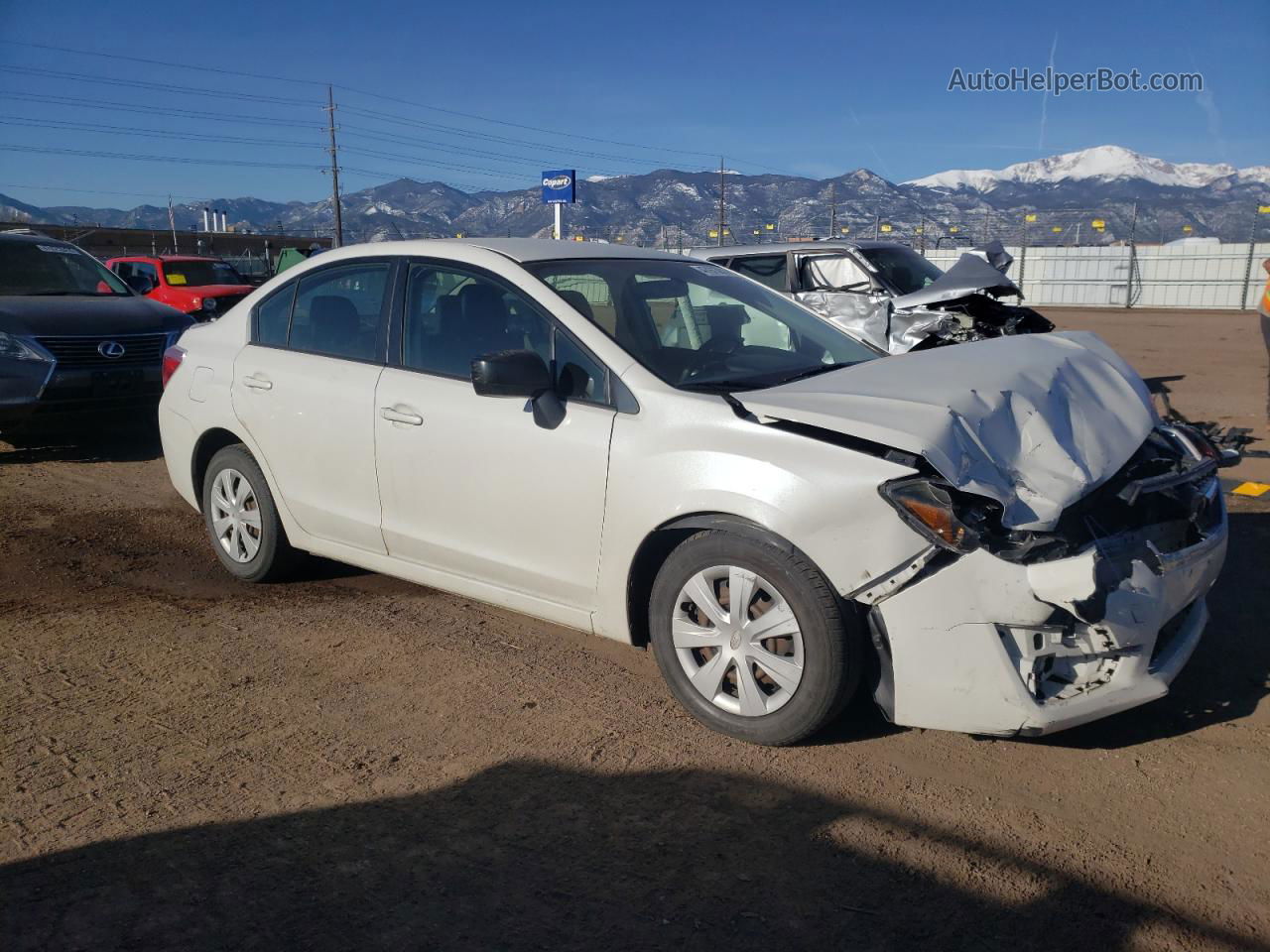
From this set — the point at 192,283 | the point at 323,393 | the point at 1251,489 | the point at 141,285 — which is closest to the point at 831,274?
the point at 1251,489

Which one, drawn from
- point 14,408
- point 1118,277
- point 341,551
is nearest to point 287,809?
point 341,551

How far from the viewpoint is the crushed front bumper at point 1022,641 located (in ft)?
9.82

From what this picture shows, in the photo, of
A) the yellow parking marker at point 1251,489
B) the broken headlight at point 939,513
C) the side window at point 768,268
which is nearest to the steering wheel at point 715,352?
the broken headlight at point 939,513

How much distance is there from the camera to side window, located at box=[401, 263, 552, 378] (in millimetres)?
4172

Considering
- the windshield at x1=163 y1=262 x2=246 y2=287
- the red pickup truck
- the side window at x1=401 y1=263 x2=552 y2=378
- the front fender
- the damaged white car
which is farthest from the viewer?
the windshield at x1=163 y1=262 x2=246 y2=287

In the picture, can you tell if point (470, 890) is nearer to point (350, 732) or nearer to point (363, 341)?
point (350, 732)

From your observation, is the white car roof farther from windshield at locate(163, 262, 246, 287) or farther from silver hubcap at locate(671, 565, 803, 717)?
windshield at locate(163, 262, 246, 287)

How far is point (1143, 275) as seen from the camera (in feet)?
101

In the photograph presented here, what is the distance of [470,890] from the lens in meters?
2.70

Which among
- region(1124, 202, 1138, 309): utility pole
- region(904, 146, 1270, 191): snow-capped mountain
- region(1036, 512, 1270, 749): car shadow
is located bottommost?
region(1036, 512, 1270, 749): car shadow

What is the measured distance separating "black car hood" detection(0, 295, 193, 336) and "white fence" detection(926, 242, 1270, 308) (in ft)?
86.0

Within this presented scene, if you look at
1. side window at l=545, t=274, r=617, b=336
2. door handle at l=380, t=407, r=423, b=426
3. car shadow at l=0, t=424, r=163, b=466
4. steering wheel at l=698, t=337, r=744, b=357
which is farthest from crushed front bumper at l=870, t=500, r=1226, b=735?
car shadow at l=0, t=424, r=163, b=466

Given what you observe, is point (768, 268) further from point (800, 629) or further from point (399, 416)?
point (800, 629)

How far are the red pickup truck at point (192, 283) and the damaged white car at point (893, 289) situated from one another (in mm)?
9306
